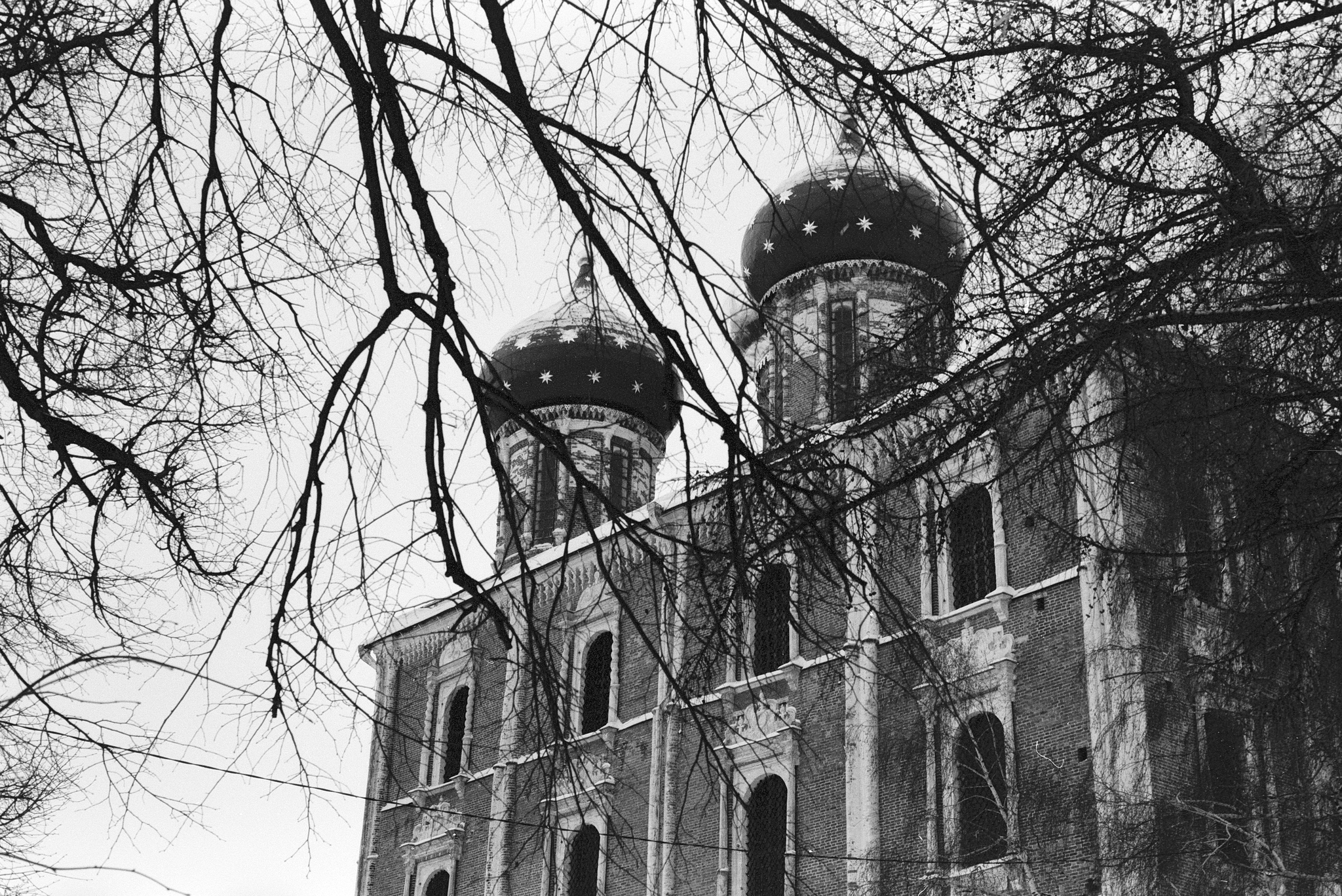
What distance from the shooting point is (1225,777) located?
13.9 metres

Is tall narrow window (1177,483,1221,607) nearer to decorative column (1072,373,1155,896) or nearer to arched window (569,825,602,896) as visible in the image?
decorative column (1072,373,1155,896)

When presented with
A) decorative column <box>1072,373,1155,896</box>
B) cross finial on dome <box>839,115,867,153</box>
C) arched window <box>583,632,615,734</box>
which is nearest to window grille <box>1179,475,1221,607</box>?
cross finial on dome <box>839,115,867,153</box>

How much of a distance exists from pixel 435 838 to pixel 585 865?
326 centimetres

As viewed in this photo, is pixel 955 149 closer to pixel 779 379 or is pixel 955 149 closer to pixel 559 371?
pixel 779 379

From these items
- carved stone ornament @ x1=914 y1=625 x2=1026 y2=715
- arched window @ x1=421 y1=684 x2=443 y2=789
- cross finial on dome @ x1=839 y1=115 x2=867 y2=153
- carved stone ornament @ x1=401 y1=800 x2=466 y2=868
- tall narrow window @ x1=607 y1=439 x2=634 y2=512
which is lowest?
cross finial on dome @ x1=839 y1=115 x2=867 y2=153

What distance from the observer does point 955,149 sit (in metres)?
5.09

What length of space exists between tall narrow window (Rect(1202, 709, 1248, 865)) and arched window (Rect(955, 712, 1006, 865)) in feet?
6.34

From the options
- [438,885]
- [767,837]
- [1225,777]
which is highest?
[438,885]

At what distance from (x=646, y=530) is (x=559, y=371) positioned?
20994 mm

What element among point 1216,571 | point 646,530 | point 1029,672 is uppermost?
point 1029,672

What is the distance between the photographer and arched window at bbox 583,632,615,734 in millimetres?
21781

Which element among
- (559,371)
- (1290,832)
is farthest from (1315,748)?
(559,371)

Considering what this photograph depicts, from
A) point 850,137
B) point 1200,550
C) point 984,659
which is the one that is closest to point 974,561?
point 984,659

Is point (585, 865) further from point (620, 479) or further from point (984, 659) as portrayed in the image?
point (984, 659)
